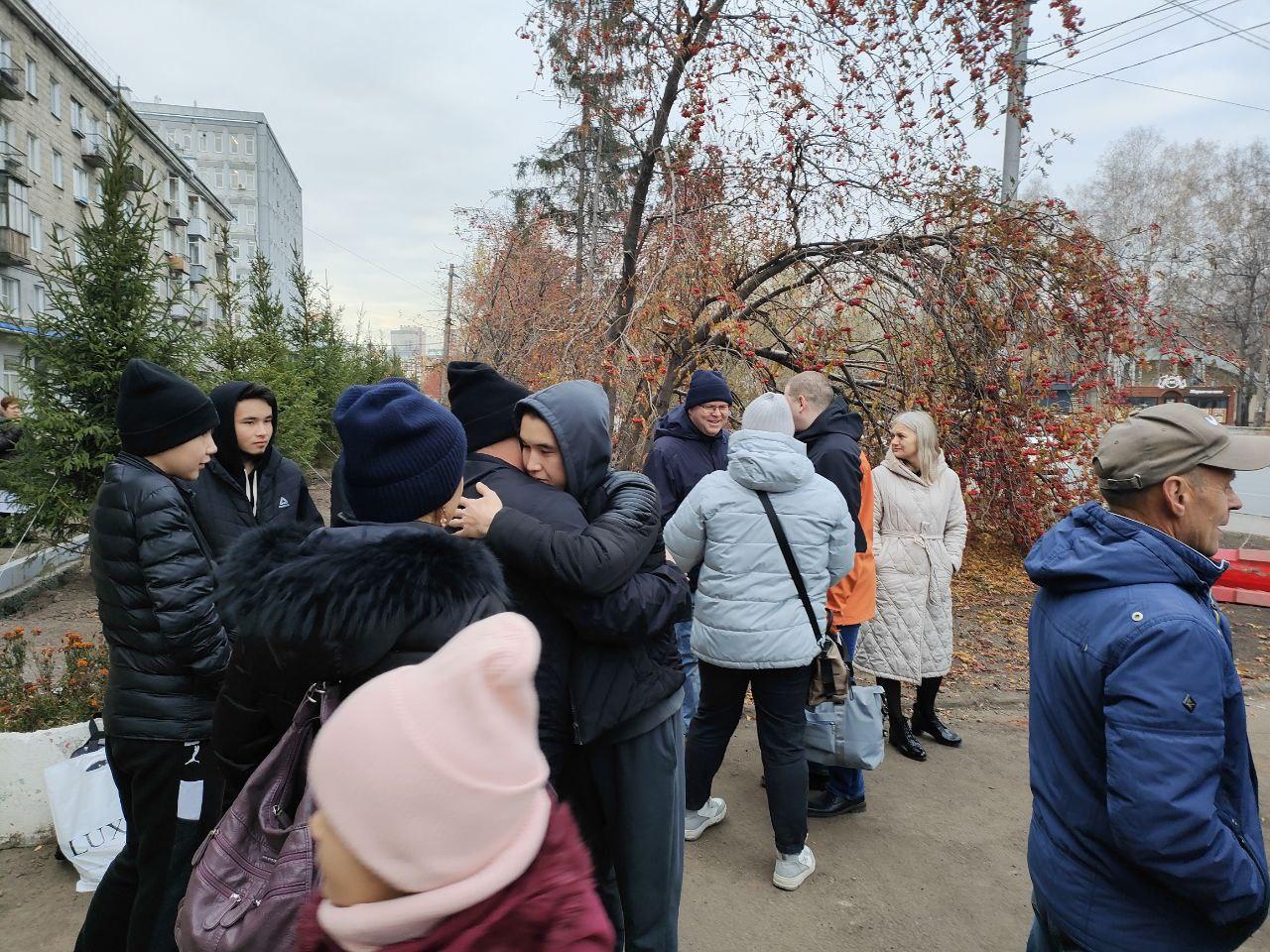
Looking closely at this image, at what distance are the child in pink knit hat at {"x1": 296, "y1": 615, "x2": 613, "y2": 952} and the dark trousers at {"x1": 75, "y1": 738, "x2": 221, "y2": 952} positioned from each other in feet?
5.26

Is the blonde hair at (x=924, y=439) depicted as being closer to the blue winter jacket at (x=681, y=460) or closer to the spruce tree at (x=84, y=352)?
the blue winter jacket at (x=681, y=460)

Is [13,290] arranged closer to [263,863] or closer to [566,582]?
[566,582]

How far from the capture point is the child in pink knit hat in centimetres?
85

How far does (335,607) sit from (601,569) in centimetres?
77

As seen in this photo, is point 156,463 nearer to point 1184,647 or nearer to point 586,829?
point 586,829

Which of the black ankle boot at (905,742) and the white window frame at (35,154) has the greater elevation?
the white window frame at (35,154)

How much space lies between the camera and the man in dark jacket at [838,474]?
3.71m

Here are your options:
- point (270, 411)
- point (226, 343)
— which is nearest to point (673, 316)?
point (270, 411)

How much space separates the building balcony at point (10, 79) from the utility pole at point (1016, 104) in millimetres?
33206

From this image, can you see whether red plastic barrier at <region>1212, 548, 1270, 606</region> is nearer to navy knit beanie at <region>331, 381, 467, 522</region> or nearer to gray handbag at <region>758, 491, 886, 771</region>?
gray handbag at <region>758, 491, 886, 771</region>

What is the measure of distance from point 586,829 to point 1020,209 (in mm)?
6780

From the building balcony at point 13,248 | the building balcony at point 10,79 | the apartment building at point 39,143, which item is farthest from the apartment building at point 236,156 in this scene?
the building balcony at point 13,248

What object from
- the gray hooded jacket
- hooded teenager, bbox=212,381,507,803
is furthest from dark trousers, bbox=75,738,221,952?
the gray hooded jacket

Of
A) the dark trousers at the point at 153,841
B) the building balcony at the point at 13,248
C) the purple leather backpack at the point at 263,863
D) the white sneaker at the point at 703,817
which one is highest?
the building balcony at the point at 13,248
